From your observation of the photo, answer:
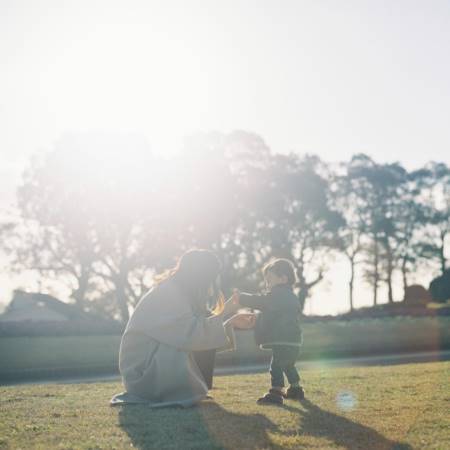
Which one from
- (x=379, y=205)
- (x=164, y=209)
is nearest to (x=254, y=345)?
(x=164, y=209)

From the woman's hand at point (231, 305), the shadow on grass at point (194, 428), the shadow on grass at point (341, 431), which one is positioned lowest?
the shadow on grass at point (341, 431)

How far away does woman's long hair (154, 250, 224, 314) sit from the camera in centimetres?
758

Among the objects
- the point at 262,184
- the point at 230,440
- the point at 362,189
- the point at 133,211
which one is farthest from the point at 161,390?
the point at 362,189

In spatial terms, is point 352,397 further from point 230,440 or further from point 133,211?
point 133,211

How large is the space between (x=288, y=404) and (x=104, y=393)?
3.06m

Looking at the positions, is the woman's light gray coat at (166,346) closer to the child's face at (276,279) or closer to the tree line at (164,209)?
the child's face at (276,279)

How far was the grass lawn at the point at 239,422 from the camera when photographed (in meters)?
5.09

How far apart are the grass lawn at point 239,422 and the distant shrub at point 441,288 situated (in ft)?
121

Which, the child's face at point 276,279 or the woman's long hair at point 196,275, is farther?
the child's face at point 276,279

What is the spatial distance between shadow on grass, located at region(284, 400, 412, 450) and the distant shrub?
39863mm

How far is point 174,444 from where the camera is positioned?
495cm

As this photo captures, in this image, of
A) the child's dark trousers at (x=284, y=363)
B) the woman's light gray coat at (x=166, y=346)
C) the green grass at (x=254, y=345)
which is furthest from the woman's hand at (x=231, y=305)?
the green grass at (x=254, y=345)

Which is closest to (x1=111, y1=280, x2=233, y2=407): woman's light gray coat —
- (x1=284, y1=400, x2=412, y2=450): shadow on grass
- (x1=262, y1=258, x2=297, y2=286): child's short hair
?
(x1=284, y1=400, x2=412, y2=450): shadow on grass

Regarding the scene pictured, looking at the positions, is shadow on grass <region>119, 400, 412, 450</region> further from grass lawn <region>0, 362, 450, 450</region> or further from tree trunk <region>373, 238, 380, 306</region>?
tree trunk <region>373, 238, 380, 306</region>
